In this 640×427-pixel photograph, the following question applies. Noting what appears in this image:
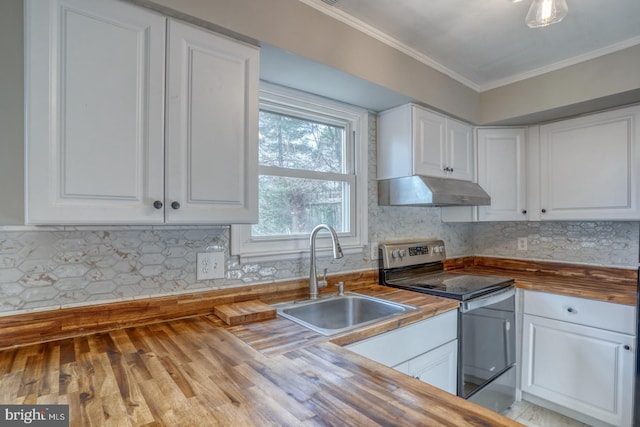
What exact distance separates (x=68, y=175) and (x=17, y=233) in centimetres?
38

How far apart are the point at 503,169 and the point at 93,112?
2675mm

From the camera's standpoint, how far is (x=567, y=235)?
8.34ft

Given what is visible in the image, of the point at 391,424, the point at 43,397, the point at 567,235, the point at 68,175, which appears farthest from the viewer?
the point at 567,235

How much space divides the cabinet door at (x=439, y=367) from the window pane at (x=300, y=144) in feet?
3.99

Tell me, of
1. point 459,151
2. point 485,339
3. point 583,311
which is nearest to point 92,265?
point 485,339

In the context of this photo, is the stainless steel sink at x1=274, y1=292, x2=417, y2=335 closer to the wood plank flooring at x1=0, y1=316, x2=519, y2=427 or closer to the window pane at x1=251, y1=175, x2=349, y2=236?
the window pane at x1=251, y1=175, x2=349, y2=236

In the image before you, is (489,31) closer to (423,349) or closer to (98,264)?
(423,349)

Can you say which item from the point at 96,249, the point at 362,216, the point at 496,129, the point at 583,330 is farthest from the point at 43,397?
the point at 496,129

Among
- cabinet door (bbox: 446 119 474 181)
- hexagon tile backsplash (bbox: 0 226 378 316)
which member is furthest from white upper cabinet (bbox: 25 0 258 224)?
cabinet door (bbox: 446 119 474 181)

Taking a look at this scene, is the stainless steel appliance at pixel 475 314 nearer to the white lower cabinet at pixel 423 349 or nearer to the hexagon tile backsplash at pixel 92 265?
the white lower cabinet at pixel 423 349

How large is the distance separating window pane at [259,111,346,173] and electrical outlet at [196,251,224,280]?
58 centimetres

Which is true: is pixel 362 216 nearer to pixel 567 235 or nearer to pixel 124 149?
pixel 124 149

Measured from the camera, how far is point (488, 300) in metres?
1.98

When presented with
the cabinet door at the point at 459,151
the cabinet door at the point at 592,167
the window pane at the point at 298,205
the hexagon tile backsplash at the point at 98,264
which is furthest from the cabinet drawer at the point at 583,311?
the hexagon tile backsplash at the point at 98,264
